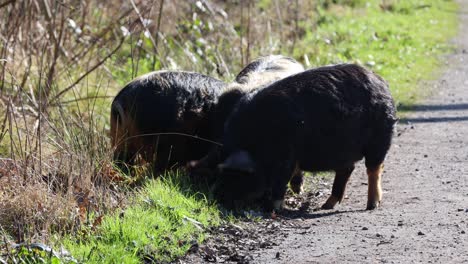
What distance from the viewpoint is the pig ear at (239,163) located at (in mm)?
7875

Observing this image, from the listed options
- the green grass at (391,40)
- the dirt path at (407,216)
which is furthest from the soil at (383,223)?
the green grass at (391,40)

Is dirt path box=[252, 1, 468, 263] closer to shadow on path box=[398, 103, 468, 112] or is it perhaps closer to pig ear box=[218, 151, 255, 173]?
pig ear box=[218, 151, 255, 173]

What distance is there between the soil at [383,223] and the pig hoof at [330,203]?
70mm

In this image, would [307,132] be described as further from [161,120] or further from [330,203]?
[161,120]

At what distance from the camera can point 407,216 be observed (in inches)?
305

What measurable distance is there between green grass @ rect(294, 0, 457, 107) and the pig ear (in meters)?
6.20

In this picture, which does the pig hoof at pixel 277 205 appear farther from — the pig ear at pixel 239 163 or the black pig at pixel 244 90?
the black pig at pixel 244 90

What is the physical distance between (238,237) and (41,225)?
1.52m

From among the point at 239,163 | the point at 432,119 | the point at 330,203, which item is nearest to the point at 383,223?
the point at 330,203

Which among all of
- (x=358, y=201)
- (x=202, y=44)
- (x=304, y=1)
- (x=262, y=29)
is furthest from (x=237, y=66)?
(x=304, y=1)

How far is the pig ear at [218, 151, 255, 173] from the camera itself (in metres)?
7.88

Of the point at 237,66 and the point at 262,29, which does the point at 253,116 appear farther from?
the point at 262,29

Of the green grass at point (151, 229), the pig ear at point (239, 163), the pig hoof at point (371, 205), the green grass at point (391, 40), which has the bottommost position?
the green grass at point (391, 40)

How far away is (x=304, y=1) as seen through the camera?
19578mm
